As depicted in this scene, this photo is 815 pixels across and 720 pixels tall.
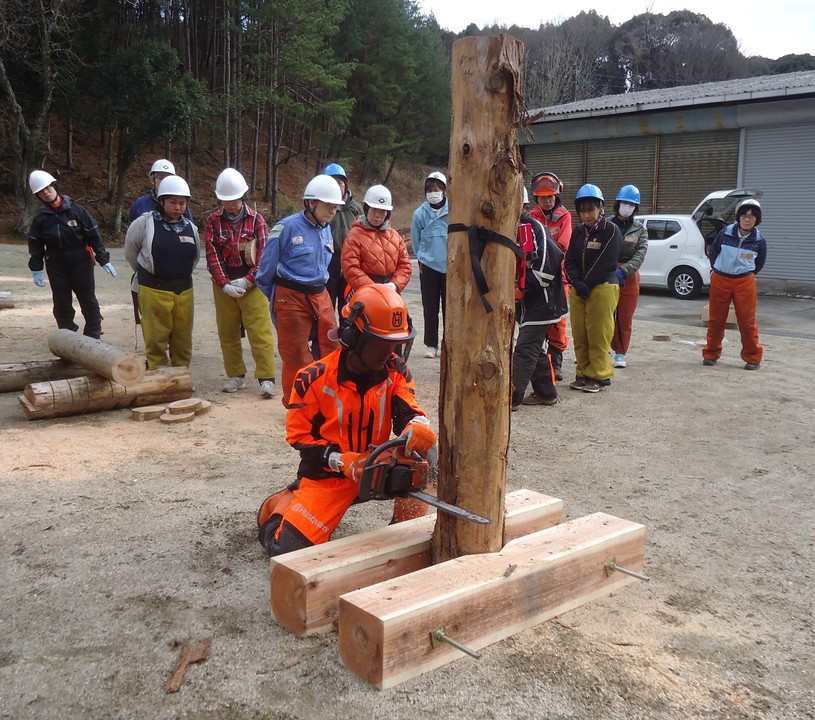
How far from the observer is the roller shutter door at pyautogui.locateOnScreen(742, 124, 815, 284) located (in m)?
17.0

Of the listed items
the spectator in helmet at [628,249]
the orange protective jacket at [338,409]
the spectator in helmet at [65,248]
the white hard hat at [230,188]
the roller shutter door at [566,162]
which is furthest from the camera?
the roller shutter door at [566,162]

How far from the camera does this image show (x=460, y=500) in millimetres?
3168

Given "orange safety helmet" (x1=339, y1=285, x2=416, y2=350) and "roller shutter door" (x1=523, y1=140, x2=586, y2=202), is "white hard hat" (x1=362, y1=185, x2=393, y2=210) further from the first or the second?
"roller shutter door" (x1=523, y1=140, x2=586, y2=202)

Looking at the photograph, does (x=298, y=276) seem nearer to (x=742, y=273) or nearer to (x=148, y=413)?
(x=148, y=413)

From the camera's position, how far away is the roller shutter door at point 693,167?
1839cm

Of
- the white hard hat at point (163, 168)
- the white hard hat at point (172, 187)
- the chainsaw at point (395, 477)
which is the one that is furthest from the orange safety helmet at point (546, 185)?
the chainsaw at point (395, 477)

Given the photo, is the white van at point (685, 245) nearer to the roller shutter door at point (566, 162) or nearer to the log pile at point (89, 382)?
the roller shutter door at point (566, 162)

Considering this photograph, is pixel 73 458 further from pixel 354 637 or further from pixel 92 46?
pixel 92 46

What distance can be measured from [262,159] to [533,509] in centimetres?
3542

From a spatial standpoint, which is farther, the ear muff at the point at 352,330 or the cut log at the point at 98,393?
the cut log at the point at 98,393

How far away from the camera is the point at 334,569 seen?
3.01 metres

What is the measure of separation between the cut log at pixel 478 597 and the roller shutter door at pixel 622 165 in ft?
58.6

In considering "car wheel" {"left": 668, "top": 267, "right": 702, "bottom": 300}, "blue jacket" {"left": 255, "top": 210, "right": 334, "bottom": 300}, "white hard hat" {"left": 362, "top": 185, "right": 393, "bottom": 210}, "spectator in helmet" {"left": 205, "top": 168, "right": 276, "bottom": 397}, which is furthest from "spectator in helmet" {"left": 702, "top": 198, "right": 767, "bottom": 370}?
"car wheel" {"left": 668, "top": 267, "right": 702, "bottom": 300}

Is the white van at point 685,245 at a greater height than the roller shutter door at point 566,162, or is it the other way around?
the roller shutter door at point 566,162
